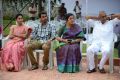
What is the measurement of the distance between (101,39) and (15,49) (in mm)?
1915

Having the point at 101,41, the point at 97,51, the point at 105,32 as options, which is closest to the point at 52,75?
the point at 97,51

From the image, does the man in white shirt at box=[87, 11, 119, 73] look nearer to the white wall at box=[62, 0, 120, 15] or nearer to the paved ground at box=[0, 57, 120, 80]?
the paved ground at box=[0, 57, 120, 80]

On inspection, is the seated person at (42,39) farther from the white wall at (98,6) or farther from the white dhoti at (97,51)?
the white wall at (98,6)

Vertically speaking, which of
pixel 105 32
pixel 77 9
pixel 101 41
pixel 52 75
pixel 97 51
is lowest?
pixel 52 75

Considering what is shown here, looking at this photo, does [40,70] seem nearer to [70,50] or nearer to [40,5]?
[70,50]

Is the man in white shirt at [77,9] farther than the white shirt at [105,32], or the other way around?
the man in white shirt at [77,9]

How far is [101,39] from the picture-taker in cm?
812

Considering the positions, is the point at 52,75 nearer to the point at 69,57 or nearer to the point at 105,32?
the point at 69,57

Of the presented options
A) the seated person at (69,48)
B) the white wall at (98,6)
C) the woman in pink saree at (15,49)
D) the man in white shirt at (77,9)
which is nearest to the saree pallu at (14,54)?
the woman in pink saree at (15,49)

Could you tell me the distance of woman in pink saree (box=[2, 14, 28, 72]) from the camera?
8.30 metres

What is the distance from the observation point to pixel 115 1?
10961 millimetres

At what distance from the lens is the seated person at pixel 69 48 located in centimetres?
800

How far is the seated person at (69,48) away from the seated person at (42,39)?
0.28m

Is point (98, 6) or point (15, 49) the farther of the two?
point (98, 6)
